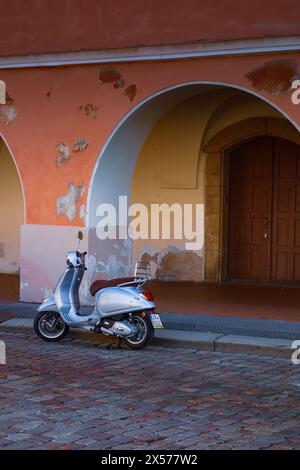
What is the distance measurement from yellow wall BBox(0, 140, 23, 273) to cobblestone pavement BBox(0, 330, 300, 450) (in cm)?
626

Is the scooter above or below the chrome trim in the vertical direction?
below

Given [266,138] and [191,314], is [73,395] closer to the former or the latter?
[191,314]

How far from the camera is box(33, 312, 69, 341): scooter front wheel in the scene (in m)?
10.4

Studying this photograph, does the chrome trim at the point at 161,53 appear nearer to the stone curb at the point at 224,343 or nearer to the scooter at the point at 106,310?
the scooter at the point at 106,310

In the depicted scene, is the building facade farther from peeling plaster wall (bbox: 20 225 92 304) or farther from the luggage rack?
the luggage rack

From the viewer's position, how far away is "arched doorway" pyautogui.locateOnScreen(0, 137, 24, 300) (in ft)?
54.0

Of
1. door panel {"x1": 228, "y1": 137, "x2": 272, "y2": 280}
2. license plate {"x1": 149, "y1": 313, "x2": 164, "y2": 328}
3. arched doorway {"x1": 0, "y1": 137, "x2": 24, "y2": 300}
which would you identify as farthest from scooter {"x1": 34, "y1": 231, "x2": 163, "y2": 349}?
arched doorway {"x1": 0, "y1": 137, "x2": 24, "y2": 300}

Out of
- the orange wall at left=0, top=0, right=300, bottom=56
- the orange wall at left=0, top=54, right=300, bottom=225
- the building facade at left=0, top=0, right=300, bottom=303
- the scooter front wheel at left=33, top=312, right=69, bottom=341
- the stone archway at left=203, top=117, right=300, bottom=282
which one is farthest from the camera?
the stone archway at left=203, top=117, right=300, bottom=282

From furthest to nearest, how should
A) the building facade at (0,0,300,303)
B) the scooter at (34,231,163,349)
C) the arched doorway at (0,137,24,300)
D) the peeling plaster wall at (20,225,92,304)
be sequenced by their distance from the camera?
the arched doorway at (0,137,24,300), the peeling plaster wall at (20,225,92,304), the building facade at (0,0,300,303), the scooter at (34,231,163,349)

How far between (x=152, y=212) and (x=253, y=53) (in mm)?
5407

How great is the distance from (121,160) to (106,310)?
9.04 feet

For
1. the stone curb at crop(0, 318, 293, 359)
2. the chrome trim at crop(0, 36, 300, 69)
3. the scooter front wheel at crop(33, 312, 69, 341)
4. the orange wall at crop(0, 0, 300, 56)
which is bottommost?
the stone curb at crop(0, 318, 293, 359)

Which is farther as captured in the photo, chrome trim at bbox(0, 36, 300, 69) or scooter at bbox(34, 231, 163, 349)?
chrome trim at bbox(0, 36, 300, 69)

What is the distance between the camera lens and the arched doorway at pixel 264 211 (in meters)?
14.9
